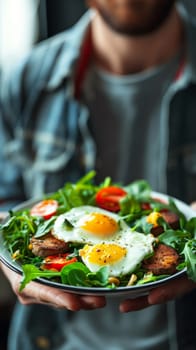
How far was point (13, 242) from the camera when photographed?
1031 mm

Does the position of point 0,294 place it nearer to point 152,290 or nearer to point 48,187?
point 48,187

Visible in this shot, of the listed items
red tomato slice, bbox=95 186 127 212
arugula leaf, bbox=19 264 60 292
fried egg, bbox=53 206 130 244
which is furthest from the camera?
red tomato slice, bbox=95 186 127 212

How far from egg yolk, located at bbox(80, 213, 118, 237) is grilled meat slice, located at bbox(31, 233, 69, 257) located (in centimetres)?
6

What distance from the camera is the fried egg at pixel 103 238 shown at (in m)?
0.97

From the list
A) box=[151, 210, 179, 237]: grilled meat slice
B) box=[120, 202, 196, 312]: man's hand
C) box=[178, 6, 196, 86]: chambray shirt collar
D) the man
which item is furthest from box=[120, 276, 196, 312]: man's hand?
box=[178, 6, 196, 86]: chambray shirt collar

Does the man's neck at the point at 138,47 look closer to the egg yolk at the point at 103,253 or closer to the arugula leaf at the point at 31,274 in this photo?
the egg yolk at the point at 103,253

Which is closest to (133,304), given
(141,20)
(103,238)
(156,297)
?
(156,297)

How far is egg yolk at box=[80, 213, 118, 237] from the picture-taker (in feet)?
3.46

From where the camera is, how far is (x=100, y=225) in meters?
1.05

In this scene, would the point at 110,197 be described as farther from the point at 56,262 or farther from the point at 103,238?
the point at 56,262

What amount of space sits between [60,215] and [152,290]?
0.80 ft

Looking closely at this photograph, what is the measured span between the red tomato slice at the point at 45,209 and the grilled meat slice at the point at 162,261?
23 cm

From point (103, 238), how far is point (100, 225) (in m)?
0.03

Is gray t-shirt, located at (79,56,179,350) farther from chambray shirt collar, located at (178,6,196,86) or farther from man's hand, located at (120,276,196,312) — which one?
man's hand, located at (120,276,196,312)
